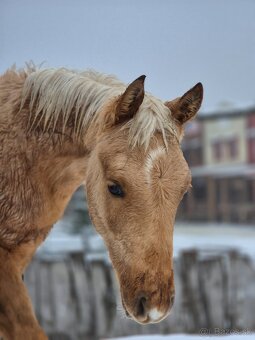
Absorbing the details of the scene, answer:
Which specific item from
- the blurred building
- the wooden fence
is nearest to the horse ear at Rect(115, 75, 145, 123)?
the wooden fence

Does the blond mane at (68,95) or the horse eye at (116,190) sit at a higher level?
the blond mane at (68,95)

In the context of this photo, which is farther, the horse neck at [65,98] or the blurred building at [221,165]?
the blurred building at [221,165]

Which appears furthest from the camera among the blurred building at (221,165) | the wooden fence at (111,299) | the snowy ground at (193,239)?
the blurred building at (221,165)

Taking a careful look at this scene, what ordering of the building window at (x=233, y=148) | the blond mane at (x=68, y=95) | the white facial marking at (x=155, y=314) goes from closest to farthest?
the white facial marking at (x=155, y=314) < the blond mane at (x=68, y=95) < the building window at (x=233, y=148)

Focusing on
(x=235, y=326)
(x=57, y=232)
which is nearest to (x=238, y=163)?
(x=57, y=232)

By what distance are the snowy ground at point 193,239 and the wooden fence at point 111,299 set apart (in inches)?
11.8

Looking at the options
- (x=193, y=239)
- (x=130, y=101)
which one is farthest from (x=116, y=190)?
(x=193, y=239)

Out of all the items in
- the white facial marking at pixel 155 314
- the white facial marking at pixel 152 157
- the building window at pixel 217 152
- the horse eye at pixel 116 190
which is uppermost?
the white facial marking at pixel 152 157

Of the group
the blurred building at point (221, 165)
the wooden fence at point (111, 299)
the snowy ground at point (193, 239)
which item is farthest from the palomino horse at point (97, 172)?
the blurred building at point (221, 165)

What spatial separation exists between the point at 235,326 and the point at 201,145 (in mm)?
4361

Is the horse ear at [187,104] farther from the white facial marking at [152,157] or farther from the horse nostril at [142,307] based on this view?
the horse nostril at [142,307]

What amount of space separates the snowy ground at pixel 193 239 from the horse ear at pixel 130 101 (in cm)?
305

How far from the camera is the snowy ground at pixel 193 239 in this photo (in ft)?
15.6

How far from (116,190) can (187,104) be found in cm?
28
